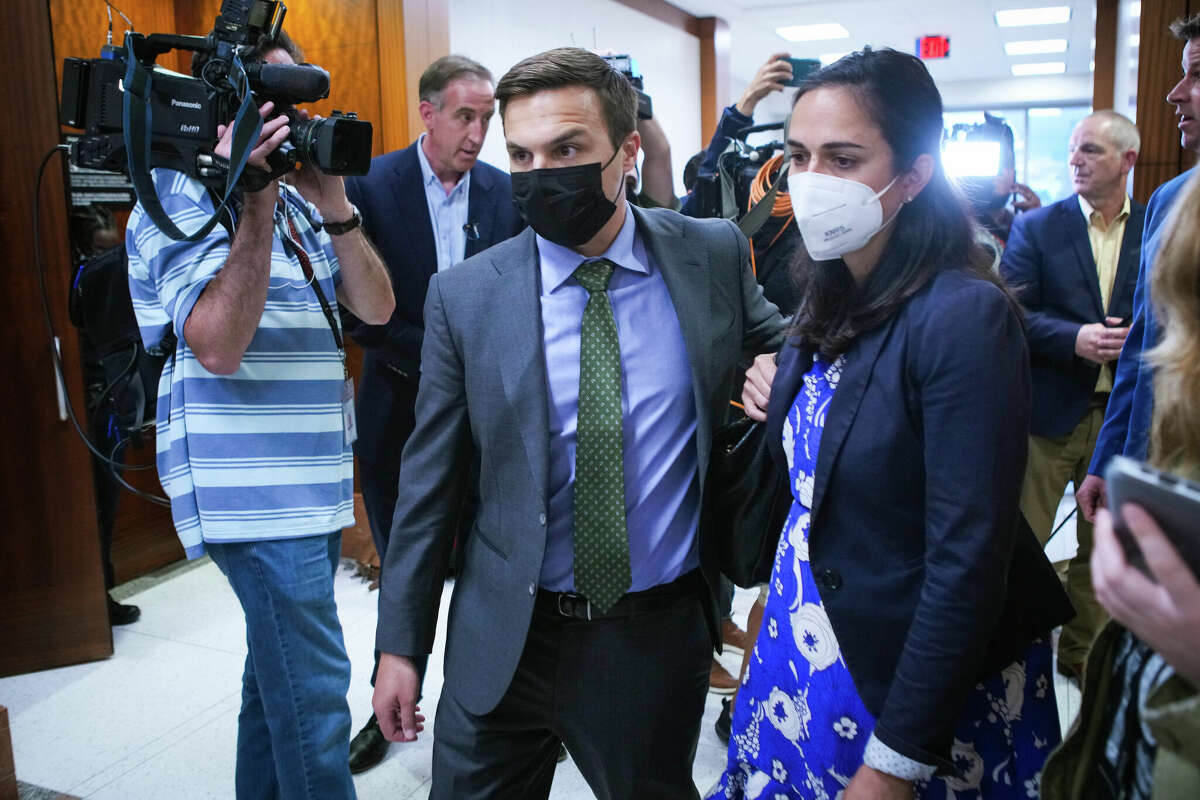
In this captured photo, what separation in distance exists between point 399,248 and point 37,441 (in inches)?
57.2

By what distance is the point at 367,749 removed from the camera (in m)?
2.50

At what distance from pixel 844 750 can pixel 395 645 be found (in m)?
0.64

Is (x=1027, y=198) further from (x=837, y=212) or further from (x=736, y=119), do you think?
(x=837, y=212)

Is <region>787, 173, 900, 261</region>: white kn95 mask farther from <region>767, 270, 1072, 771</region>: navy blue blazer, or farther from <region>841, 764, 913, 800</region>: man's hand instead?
<region>841, 764, 913, 800</region>: man's hand

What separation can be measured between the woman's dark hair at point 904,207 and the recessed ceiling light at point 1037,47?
12387mm

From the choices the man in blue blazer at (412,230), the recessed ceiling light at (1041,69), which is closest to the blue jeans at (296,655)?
the man in blue blazer at (412,230)

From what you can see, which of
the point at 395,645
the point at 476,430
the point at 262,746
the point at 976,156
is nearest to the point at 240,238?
the point at 476,430

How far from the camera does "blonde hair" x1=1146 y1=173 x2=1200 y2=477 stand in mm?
829

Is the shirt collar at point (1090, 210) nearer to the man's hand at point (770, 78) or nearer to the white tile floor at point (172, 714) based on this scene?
the man's hand at point (770, 78)

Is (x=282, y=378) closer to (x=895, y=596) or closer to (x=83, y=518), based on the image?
(x=895, y=596)

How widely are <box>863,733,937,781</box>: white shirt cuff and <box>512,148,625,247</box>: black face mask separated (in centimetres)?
81

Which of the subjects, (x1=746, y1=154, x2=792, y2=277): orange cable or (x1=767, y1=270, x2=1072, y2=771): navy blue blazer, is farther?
(x1=746, y1=154, x2=792, y2=277): orange cable

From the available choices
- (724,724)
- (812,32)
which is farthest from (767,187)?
(812,32)

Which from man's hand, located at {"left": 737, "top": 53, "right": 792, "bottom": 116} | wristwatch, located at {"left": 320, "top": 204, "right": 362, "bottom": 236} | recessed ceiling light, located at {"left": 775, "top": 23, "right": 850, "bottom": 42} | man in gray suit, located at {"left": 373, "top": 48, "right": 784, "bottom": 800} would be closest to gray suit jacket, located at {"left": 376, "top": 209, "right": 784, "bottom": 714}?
man in gray suit, located at {"left": 373, "top": 48, "right": 784, "bottom": 800}
